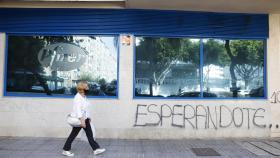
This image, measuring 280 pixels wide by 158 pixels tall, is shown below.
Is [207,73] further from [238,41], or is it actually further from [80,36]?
[80,36]

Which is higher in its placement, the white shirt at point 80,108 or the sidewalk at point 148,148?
the white shirt at point 80,108

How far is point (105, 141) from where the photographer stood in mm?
10406

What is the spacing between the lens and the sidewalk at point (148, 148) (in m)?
8.86

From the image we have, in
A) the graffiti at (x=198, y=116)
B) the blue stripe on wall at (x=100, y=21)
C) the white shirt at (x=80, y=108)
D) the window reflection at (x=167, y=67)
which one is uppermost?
the blue stripe on wall at (x=100, y=21)

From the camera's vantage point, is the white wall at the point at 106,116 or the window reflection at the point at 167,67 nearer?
the white wall at the point at 106,116

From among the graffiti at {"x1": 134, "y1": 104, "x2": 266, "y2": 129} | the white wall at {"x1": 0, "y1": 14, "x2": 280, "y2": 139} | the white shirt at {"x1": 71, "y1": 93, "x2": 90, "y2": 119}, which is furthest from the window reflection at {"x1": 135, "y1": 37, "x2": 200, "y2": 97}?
the white shirt at {"x1": 71, "y1": 93, "x2": 90, "y2": 119}

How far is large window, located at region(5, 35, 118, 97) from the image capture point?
434 inches

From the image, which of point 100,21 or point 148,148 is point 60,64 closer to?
point 100,21

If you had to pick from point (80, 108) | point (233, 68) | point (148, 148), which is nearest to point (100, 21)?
point (80, 108)

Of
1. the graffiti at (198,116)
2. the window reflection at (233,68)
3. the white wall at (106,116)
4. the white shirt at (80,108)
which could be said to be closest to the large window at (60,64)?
the white wall at (106,116)

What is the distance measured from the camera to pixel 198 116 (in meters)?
11.0

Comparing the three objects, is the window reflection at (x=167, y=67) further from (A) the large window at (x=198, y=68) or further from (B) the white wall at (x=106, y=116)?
(B) the white wall at (x=106, y=116)

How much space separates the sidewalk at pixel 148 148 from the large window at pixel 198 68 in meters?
1.45

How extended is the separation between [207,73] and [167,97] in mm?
1377
